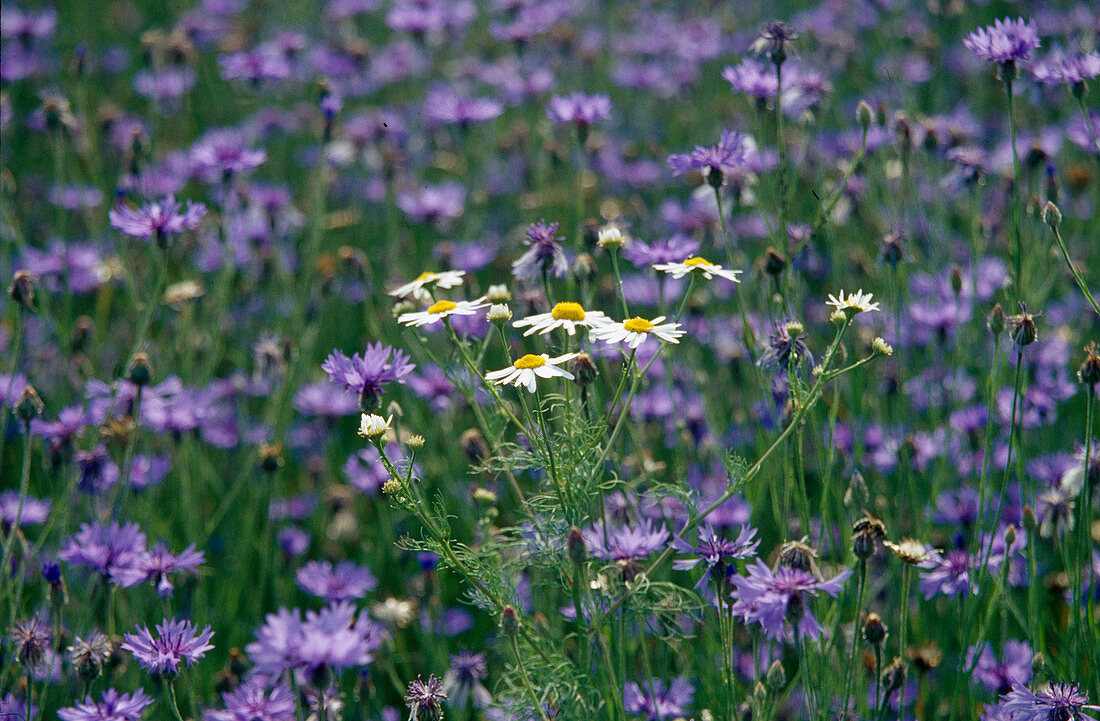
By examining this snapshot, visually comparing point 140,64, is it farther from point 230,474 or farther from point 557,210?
point 230,474

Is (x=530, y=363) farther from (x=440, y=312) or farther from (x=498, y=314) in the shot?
(x=440, y=312)

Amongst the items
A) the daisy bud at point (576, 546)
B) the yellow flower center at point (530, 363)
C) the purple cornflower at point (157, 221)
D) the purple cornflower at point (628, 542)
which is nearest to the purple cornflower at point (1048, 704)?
the purple cornflower at point (628, 542)

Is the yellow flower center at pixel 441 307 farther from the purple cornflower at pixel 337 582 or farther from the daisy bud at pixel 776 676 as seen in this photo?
the daisy bud at pixel 776 676

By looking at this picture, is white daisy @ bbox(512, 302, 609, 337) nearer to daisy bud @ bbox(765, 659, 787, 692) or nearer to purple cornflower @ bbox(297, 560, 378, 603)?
daisy bud @ bbox(765, 659, 787, 692)

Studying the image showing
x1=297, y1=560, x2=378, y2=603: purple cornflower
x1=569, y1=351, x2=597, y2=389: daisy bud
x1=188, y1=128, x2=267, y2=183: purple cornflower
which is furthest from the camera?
x1=188, y1=128, x2=267, y2=183: purple cornflower

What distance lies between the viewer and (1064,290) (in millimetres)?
3797

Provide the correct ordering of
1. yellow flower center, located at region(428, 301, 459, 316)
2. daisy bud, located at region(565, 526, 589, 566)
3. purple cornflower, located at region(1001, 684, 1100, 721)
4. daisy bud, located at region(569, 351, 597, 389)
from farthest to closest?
yellow flower center, located at region(428, 301, 459, 316) → daisy bud, located at region(569, 351, 597, 389) → purple cornflower, located at region(1001, 684, 1100, 721) → daisy bud, located at region(565, 526, 589, 566)

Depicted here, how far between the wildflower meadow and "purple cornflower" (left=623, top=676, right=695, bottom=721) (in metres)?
0.01

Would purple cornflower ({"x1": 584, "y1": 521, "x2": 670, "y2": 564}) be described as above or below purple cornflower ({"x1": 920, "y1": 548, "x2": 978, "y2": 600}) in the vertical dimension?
above

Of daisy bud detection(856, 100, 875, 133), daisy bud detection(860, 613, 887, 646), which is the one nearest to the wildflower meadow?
daisy bud detection(860, 613, 887, 646)

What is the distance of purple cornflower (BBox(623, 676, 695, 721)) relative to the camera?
2216mm

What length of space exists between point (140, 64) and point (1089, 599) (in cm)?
645

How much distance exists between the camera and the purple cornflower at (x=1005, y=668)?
230 cm

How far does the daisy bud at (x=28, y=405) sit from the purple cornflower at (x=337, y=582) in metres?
0.80
